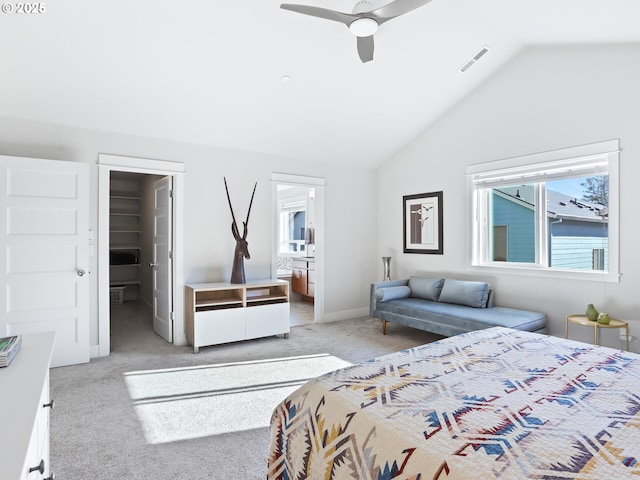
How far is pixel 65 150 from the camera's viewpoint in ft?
12.1

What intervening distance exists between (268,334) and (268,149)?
2.35 metres

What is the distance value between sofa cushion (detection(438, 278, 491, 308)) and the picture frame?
667 millimetres

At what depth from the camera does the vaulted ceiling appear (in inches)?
112

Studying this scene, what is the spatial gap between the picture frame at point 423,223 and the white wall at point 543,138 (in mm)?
90

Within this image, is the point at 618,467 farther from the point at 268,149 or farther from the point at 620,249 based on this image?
the point at 268,149

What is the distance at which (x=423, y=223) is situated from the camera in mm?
5219

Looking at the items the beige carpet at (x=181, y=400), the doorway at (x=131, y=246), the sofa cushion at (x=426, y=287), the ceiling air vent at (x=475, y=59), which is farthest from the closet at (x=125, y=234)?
the ceiling air vent at (x=475, y=59)

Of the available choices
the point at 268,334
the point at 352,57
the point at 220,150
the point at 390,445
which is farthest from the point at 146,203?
the point at 390,445

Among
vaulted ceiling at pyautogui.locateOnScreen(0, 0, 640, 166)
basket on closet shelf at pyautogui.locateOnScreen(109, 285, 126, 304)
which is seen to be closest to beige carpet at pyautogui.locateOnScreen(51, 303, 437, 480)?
basket on closet shelf at pyautogui.locateOnScreen(109, 285, 126, 304)

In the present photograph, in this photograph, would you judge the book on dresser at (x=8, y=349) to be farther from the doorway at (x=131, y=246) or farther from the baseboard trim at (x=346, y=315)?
the doorway at (x=131, y=246)

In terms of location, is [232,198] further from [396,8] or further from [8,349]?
[8,349]

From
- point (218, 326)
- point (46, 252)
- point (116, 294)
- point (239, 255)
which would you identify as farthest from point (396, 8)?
point (116, 294)

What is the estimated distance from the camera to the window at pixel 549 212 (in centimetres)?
358

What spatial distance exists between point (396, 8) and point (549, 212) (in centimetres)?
291
